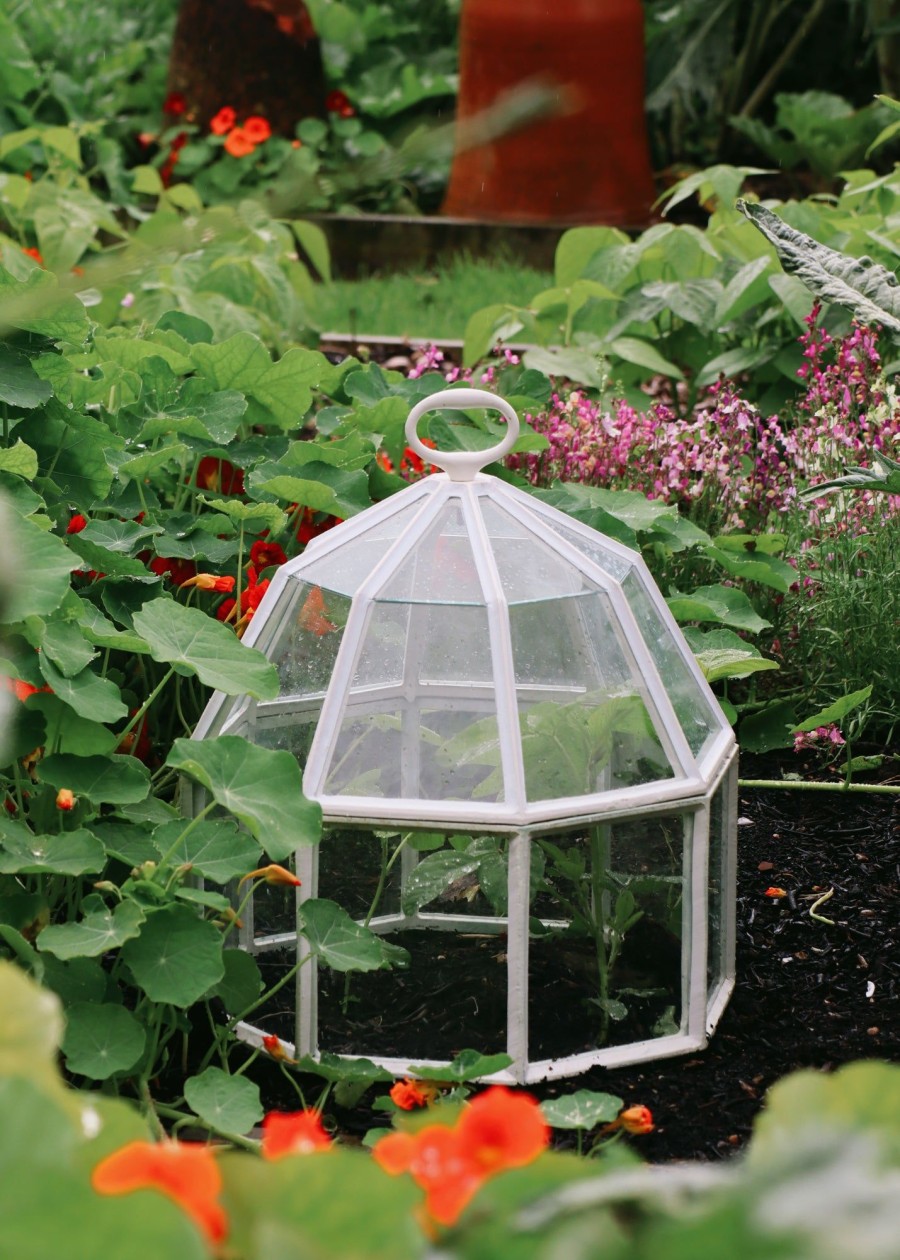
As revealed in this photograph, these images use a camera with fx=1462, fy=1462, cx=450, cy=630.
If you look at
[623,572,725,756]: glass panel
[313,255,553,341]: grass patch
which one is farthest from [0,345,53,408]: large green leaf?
[313,255,553,341]: grass patch

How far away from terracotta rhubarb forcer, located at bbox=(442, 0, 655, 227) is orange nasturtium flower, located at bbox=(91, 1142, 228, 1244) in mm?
5259

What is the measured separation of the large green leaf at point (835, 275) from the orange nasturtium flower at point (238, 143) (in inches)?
167

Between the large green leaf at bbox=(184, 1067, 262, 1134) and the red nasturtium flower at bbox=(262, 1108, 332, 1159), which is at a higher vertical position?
the red nasturtium flower at bbox=(262, 1108, 332, 1159)

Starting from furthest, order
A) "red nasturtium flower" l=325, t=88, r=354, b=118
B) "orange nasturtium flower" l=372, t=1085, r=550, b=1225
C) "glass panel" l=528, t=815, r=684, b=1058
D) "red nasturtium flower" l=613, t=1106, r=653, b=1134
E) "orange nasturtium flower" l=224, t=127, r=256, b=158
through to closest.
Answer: "red nasturtium flower" l=325, t=88, r=354, b=118 → "orange nasturtium flower" l=224, t=127, r=256, b=158 → "glass panel" l=528, t=815, r=684, b=1058 → "red nasturtium flower" l=613, t=1106, r=653, b=1134 → "orange nasturtium flower" l=372, t=1085, r=550, b=1225

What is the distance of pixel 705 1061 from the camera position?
169 cm

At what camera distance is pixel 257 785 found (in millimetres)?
1509

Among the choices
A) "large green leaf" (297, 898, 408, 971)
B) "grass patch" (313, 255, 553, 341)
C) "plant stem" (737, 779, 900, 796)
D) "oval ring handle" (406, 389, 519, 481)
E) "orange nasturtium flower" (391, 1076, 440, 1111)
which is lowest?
"grass patch" (313, 255, 553, 341)

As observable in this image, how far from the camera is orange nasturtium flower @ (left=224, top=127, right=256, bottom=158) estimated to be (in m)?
6.13

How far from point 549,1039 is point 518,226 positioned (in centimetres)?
448

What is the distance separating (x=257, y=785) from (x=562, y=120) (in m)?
4.82

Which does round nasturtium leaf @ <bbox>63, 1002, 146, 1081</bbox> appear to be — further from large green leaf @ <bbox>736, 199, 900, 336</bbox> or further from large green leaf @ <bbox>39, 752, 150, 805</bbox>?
large green leaf @ <bbox>736, 199, 900, 336</bbox>

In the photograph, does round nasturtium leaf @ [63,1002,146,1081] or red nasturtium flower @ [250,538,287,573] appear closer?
round nasturtium leaf @ [63,1002,146,1081]

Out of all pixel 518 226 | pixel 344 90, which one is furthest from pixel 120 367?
pixel 344 90

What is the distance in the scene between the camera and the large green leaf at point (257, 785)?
146 centimetres
